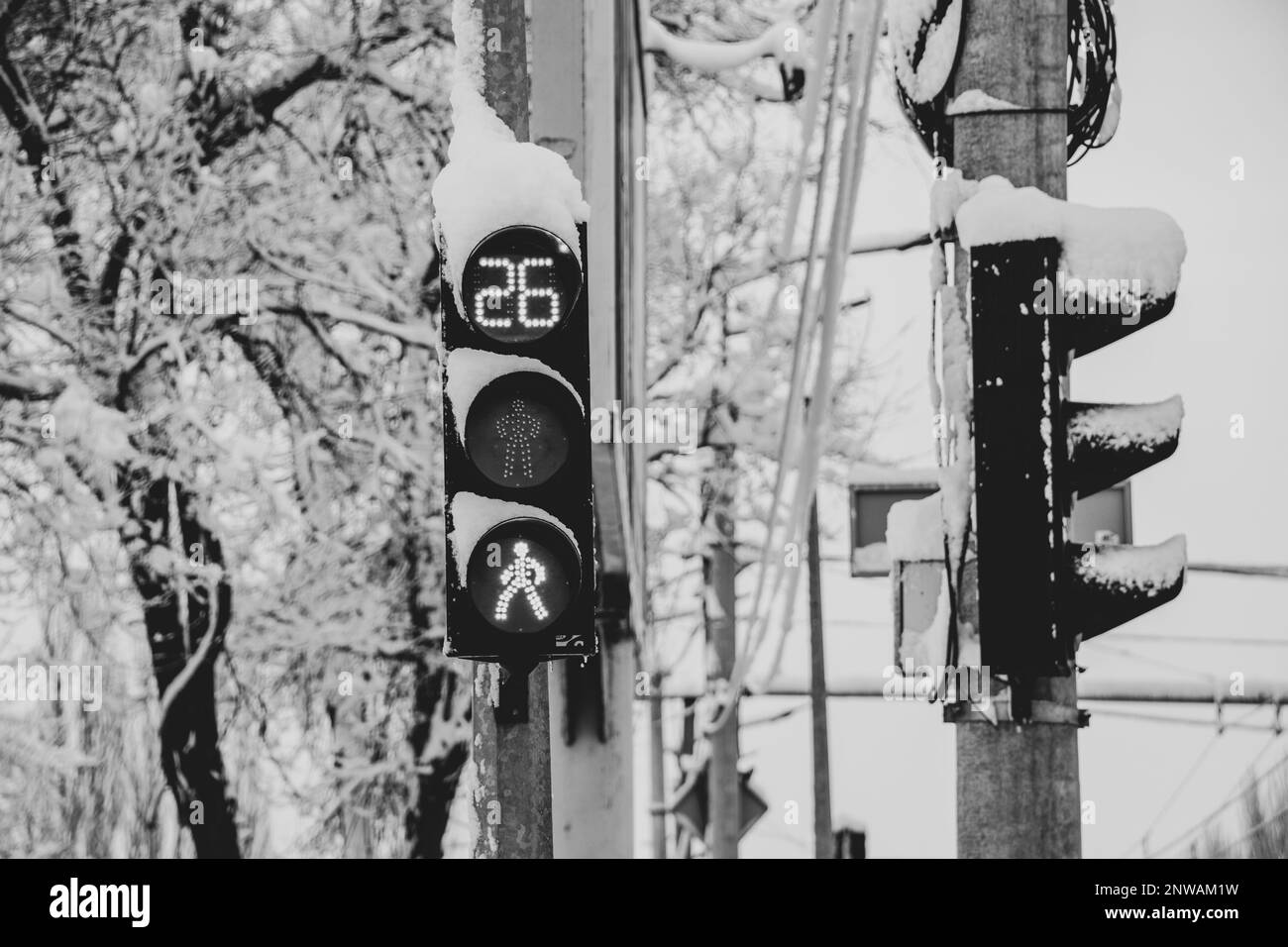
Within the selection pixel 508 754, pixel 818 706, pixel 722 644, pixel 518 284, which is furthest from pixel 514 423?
pixel 818 706

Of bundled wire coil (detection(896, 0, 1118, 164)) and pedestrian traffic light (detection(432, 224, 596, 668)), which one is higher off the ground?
bundled wire coil (detection(896, 0, 1118, 164))

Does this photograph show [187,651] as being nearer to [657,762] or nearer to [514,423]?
[657,762]

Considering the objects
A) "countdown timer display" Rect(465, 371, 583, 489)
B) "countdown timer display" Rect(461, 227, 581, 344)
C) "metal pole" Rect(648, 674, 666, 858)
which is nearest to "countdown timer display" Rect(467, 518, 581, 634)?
"countdown timer display" Rect(465, 371, 583, 489)

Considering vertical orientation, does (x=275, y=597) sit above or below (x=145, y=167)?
below

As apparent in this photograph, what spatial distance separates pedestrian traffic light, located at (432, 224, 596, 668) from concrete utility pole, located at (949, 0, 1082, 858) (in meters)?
0.90

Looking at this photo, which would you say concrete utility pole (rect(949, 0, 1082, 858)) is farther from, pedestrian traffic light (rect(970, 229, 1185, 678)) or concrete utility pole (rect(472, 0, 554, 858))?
concrete utility pole (rect(472, 0, 554, 858))

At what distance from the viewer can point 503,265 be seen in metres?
3.02

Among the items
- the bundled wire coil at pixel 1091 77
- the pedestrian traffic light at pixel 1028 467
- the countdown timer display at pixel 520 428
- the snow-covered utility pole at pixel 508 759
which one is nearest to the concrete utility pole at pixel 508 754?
the snow-covered utility pole at pixel 508 759

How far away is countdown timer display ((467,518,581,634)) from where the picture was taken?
295cm

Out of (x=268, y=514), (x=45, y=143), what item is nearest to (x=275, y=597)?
(x=268, y=514)

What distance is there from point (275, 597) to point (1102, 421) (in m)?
8.51

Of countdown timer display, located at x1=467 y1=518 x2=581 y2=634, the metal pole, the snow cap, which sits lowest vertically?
the metal pole

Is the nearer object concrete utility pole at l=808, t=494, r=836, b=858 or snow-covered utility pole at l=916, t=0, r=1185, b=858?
snow-covered utility pole at l=916, t=0, r=1185, b=858
